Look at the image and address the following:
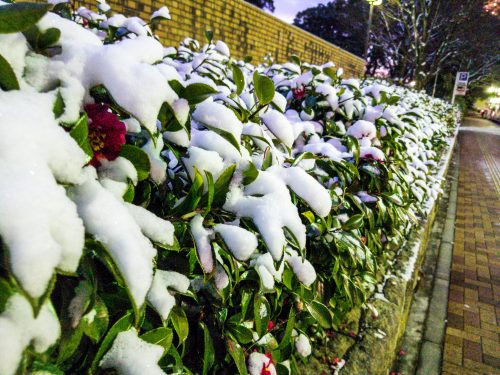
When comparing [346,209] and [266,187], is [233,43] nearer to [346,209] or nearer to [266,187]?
[346,209]

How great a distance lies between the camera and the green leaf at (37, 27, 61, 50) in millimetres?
656

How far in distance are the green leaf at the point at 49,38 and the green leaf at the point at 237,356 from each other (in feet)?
2.89

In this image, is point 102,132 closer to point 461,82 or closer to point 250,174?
point 250,174

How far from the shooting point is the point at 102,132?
671mm

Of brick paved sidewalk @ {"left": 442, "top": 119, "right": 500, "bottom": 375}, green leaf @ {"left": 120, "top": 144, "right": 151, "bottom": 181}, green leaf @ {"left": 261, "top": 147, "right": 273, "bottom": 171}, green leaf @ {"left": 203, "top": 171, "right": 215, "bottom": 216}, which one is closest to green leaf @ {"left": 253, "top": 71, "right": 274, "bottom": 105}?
green leaf @ {"left": 261, "top": 147, "right": 273, "bottom": 171}

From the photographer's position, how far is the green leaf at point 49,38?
0.66m

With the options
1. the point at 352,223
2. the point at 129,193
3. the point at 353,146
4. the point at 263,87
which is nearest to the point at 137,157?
the point at 129,193

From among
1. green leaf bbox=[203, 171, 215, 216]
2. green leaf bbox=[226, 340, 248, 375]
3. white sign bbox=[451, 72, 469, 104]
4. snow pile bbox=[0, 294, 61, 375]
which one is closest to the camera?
snow pile bbox=[0, 294, 61, 375]

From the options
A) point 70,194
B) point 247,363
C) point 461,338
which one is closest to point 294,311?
point 247,363

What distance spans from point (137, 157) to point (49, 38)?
253 mm

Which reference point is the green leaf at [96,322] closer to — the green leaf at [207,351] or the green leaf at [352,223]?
the green leaf at [207,351]

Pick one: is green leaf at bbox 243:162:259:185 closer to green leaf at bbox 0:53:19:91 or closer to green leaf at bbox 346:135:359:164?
green leaf at bbox 0:53:19:91

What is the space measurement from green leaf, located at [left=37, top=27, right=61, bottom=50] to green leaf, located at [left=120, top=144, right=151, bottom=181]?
0.71 feet

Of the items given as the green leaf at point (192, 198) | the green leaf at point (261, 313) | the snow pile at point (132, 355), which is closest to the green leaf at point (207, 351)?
the green leaf at point (261, 313)
